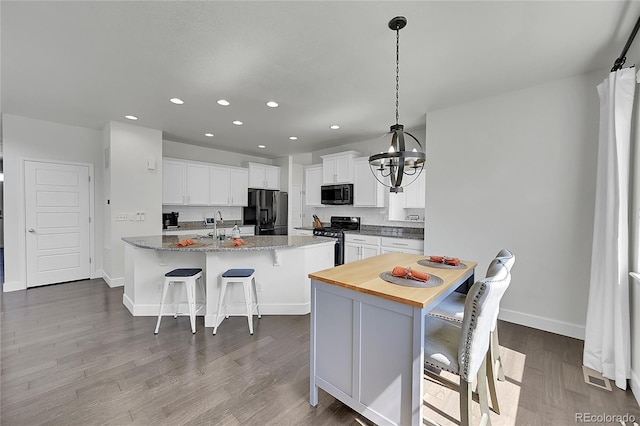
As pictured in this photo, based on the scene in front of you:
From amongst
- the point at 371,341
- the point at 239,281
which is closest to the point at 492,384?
the point at 371,341

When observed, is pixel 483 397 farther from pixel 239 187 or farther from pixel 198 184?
pixel 239 187

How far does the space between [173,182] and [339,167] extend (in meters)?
3.20

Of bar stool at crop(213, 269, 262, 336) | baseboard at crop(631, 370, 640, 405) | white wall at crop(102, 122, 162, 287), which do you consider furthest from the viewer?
white wall at crop(102, 122, 162, 287)

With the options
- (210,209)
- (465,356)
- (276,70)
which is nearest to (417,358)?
(465,356)

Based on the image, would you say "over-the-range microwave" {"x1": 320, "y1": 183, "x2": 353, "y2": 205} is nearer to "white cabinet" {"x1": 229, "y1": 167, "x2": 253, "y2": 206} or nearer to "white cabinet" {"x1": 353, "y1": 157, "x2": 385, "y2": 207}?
"white cabinet" {"x1": 353, "y1": 157, "x2": 385, "y2": 207}

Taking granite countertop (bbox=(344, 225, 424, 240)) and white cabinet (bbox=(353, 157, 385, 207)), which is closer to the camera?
granite countertop (bbox=(344, 225, 424, 240))

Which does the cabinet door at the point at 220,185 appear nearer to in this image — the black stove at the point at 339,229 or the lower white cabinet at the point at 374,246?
the black stove at the point at 339,229

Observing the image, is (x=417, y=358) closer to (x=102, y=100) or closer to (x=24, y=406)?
(x=24, y=406)

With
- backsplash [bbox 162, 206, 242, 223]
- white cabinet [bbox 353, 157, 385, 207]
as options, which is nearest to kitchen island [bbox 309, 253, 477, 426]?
white cabinet [bbox 353, 157, 385, 207]

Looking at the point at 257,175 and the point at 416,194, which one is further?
the point at 257,175

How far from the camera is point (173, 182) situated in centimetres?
518

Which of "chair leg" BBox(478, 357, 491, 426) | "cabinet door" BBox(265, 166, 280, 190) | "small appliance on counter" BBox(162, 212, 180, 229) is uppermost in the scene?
"cabinet door" BBox(265, 166, 280, 190)

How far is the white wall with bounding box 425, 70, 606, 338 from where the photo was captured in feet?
8.80

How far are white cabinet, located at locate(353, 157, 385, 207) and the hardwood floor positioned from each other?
8.65ft
